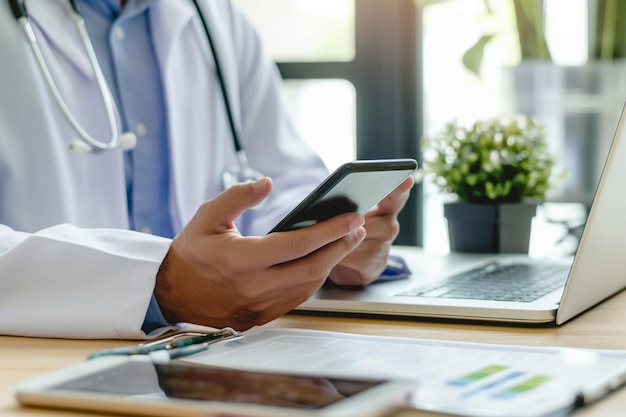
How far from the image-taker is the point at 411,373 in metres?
0.61

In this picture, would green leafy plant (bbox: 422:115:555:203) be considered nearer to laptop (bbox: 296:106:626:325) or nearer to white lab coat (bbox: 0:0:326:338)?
white lab coat (bbox: 0:0:326:338)

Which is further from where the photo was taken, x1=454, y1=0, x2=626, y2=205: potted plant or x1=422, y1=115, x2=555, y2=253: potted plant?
x1=454, y1=0, x2=626, y2=205: potted plant

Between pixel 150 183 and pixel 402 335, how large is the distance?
0.65 m

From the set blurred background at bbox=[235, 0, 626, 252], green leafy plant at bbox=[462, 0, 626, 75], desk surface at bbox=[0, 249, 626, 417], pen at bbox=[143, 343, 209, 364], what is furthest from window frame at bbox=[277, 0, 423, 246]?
pen at bbox=[143, 343, 209, 364]

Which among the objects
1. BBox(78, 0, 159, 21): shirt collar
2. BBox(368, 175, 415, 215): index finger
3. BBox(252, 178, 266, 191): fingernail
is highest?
BBox(78, 0, 159, 21): shirt collar

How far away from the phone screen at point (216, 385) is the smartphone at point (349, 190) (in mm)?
187

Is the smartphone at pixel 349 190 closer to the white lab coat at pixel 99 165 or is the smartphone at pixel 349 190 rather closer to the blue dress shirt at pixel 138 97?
the white lab coat at pixel 99 165

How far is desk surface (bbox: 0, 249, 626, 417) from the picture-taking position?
731 mm

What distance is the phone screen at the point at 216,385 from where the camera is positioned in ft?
1.74

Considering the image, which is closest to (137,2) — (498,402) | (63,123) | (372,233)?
(63,123)

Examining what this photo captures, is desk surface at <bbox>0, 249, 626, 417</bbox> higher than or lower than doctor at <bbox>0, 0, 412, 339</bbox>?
lower

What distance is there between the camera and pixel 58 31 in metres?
1.24

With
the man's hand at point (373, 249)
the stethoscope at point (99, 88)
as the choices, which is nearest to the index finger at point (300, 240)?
the man's hand at point (373, 249)

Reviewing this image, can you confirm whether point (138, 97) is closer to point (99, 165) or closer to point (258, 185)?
point (99, 165)
